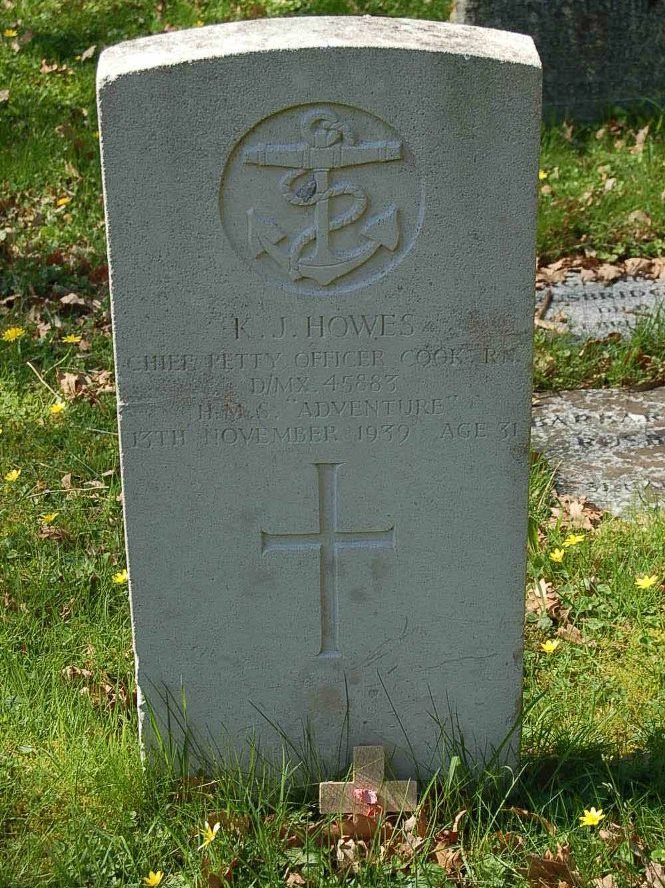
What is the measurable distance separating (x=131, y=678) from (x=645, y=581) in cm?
166

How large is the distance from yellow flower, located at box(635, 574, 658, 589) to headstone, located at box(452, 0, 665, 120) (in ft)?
13.8

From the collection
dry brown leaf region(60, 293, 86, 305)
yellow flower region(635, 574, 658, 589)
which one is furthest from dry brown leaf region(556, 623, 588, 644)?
dry brown leaf region(60, 293, 86, 305)

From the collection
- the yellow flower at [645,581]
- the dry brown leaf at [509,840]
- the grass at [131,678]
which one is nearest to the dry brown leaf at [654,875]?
the grass at [131,678]

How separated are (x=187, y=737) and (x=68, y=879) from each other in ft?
1.53

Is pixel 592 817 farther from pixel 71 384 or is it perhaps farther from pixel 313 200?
pixel 71 384

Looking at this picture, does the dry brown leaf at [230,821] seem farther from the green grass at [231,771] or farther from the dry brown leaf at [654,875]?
the dry brown leaf at [654,875]

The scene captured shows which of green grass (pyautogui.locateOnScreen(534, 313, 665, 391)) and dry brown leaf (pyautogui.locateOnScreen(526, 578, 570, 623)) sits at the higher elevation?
green grass (pyautogui.locateOnScreen(534, 313, 665, 391))

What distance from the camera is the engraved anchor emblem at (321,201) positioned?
8.64 ft

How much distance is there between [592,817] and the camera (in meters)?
2.97

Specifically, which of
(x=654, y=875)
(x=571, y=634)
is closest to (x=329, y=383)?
(x=654, y=875)

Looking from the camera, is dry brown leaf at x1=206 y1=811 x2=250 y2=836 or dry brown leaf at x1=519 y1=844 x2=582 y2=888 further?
dry brown leaf at x1=206 y1=811 x2=250 y2=836

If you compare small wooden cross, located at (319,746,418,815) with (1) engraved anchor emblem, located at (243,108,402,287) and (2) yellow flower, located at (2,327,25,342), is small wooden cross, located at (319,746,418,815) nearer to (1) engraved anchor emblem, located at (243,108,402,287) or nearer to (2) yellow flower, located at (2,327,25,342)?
(1) engraved anchor emblem, located at (243,108,402,287)

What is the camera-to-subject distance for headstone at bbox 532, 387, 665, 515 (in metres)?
4.55

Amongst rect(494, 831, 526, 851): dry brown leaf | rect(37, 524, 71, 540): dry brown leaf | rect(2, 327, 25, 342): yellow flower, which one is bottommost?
rect(494, 831, 526, 851): dry brown leaf
